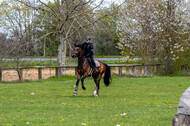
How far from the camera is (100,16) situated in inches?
1043

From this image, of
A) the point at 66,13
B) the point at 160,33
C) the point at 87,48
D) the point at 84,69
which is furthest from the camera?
the point at 160,33

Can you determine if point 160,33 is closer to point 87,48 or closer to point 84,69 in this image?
point 84,69

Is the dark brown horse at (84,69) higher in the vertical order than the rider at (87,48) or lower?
lower

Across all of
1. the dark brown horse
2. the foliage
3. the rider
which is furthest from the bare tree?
the rider

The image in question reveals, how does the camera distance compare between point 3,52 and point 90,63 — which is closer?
point 90,63

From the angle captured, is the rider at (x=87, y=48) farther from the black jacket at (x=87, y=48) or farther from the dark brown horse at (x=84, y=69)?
the dark brown horse at (x=84, y=69)

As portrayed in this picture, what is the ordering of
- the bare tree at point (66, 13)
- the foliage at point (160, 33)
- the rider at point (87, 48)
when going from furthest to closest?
the foliage at point (160, 33), the bare tree at point (66, 13), the rider at point (87, 48)

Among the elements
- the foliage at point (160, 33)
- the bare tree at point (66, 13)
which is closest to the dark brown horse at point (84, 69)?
the bare tree at point (66, 13)

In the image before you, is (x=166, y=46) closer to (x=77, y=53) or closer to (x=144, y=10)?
(x=144, y=10)

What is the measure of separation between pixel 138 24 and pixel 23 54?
1322 centimetres

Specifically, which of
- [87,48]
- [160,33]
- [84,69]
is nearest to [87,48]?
[87,48]

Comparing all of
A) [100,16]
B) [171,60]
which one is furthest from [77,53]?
[171,60]

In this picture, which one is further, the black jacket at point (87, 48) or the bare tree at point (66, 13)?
the bare tree at point (66, 13)

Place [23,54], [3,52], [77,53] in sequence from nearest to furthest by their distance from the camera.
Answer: [77,53] → [3,52] → [23,54]
